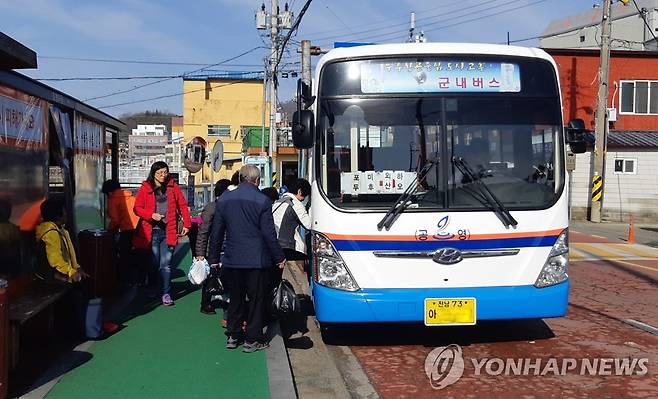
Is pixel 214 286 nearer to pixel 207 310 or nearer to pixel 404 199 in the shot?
pixel 207 310

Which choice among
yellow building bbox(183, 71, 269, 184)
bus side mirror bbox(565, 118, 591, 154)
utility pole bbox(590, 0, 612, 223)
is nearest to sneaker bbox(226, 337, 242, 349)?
bus side mirror bbox(565, 118, 591, 154)

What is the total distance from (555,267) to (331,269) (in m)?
2.18

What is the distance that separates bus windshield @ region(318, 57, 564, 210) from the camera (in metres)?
6.23

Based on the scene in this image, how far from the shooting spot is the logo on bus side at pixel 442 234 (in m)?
5.99

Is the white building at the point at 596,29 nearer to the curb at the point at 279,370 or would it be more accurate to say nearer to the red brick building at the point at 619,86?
the red brick building at the point at 619,86

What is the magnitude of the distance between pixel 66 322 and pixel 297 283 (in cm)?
503

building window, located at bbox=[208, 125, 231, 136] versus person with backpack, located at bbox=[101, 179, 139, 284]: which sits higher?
building window, located at bbox=[208, 125, 231, 136]

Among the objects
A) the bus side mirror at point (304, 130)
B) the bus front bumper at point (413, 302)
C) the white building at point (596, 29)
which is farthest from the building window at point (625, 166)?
the bus side mirror at point (304, 130)

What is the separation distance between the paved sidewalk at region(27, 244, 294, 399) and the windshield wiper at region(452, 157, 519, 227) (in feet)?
7.99

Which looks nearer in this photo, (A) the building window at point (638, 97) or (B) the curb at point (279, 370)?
(B) the curb at point (279, 370)

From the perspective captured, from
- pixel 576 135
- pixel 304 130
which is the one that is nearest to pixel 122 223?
pixel 304 130

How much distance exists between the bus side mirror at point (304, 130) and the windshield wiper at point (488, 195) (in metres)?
1.41

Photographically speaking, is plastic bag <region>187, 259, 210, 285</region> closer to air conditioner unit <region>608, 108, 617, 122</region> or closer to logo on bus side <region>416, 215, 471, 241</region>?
logo on bus side <region>416, 215, 471, 241</region>

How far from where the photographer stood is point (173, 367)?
18.5ft
